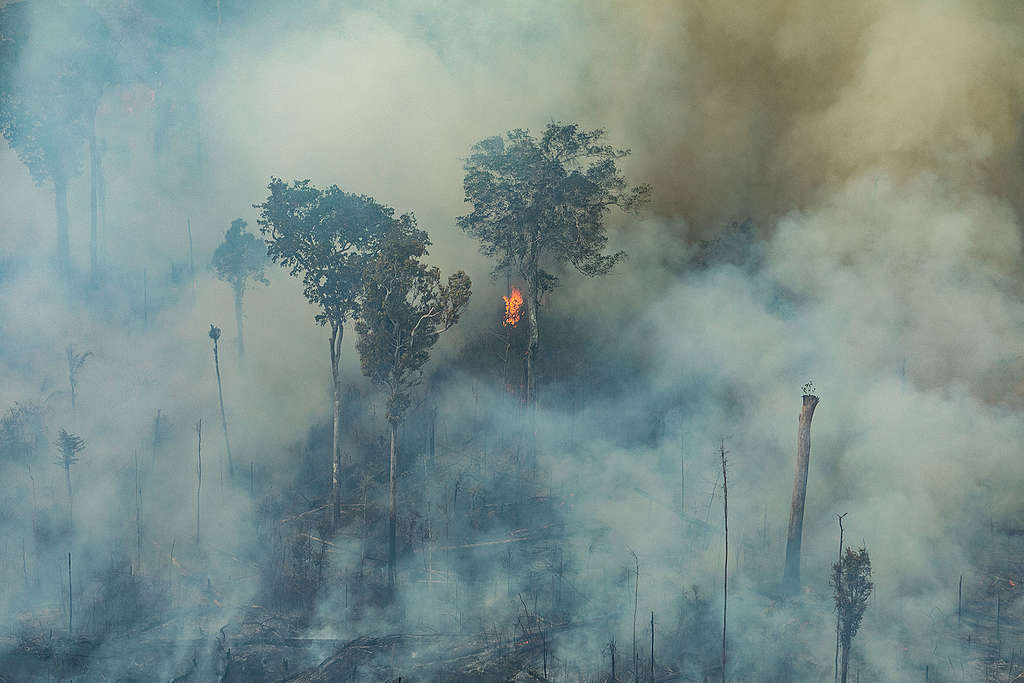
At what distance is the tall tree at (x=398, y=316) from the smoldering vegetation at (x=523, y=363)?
4.09 metres

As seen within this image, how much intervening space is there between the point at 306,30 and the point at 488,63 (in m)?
12.2

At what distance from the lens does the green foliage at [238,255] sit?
40.2m

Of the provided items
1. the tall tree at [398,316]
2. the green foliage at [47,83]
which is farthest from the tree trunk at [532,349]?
the green foliage at [47,83]

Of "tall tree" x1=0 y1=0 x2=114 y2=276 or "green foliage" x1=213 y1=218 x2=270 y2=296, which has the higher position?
"tall tree" x1=0 y1=0 x2=114 y2=276

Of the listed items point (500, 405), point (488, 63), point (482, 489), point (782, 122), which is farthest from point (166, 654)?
point (782, 122)

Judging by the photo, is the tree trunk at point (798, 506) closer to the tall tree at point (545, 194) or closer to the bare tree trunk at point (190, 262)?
the tall tree at point (545, 194)

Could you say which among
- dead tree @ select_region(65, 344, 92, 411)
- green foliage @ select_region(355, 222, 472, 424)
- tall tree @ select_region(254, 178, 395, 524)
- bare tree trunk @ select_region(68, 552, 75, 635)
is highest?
tall tree @ select_region(254, 178, 395, 524)

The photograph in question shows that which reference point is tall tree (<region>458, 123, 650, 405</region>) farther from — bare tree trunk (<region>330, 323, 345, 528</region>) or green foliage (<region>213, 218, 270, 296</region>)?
green foliage (<region>213, 218, 270, 296</region>)

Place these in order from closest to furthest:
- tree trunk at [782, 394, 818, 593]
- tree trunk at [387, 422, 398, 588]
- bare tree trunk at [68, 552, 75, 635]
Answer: bare tree trunk at [68, 552, 75, 635] → tree trunk at [782, 394, 818, 593] → tree trunk at [387, 422, 398, 588]

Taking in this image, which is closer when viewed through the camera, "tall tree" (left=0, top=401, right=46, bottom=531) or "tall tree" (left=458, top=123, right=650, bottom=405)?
"tall tree" (left=0, top=401, right=46, bottom=531)

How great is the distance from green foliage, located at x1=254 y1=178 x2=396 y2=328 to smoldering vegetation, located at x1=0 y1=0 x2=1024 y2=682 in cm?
606

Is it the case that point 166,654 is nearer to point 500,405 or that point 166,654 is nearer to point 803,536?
point 500,405

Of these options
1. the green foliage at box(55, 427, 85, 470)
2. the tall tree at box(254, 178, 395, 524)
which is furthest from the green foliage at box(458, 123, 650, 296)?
the green foliage at box(55, 427, 85, 470)

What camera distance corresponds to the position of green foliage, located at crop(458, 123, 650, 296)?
109 ft
